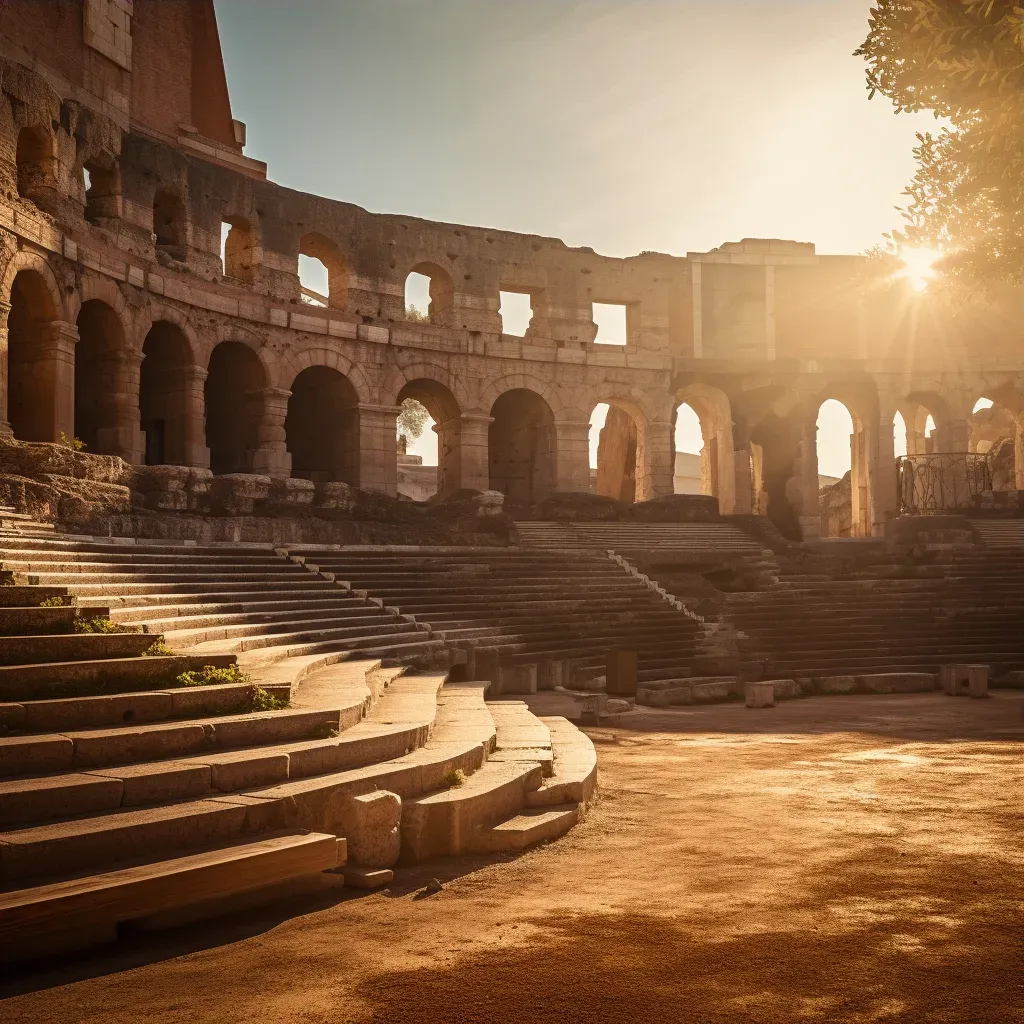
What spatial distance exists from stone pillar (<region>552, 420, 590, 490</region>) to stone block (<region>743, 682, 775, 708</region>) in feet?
49.5

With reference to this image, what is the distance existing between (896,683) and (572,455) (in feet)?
48.1

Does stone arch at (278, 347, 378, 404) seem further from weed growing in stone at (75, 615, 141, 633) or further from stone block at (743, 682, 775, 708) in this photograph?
weed growing in stone at (75, 615, 141, 633)

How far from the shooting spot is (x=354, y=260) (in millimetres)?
26859

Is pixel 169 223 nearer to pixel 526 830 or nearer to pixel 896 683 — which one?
pixel 896 683

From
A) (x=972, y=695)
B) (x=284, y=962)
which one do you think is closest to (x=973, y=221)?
(x=972, y=695)

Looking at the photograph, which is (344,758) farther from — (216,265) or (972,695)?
(216,265)

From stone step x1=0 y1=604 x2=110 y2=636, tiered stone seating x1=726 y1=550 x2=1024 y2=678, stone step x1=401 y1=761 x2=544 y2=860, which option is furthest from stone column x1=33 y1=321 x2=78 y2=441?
stone step x1=401 y1=761 x2=544 y2=860

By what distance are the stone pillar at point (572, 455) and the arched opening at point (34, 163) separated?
14459mm

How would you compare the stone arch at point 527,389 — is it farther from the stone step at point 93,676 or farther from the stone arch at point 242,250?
the stone step at point 93,676

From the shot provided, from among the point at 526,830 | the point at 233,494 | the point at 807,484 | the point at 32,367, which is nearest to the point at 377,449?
the point at 32,367

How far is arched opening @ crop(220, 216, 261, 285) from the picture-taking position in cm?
2500

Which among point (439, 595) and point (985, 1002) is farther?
point (439, 595)

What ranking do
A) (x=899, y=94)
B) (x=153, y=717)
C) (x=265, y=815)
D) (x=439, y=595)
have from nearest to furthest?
(x=265, y=815) < (x=153, y=717) < (x=899, y=94) < (x=439, y=595)

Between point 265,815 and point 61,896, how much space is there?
1415 millimetres
